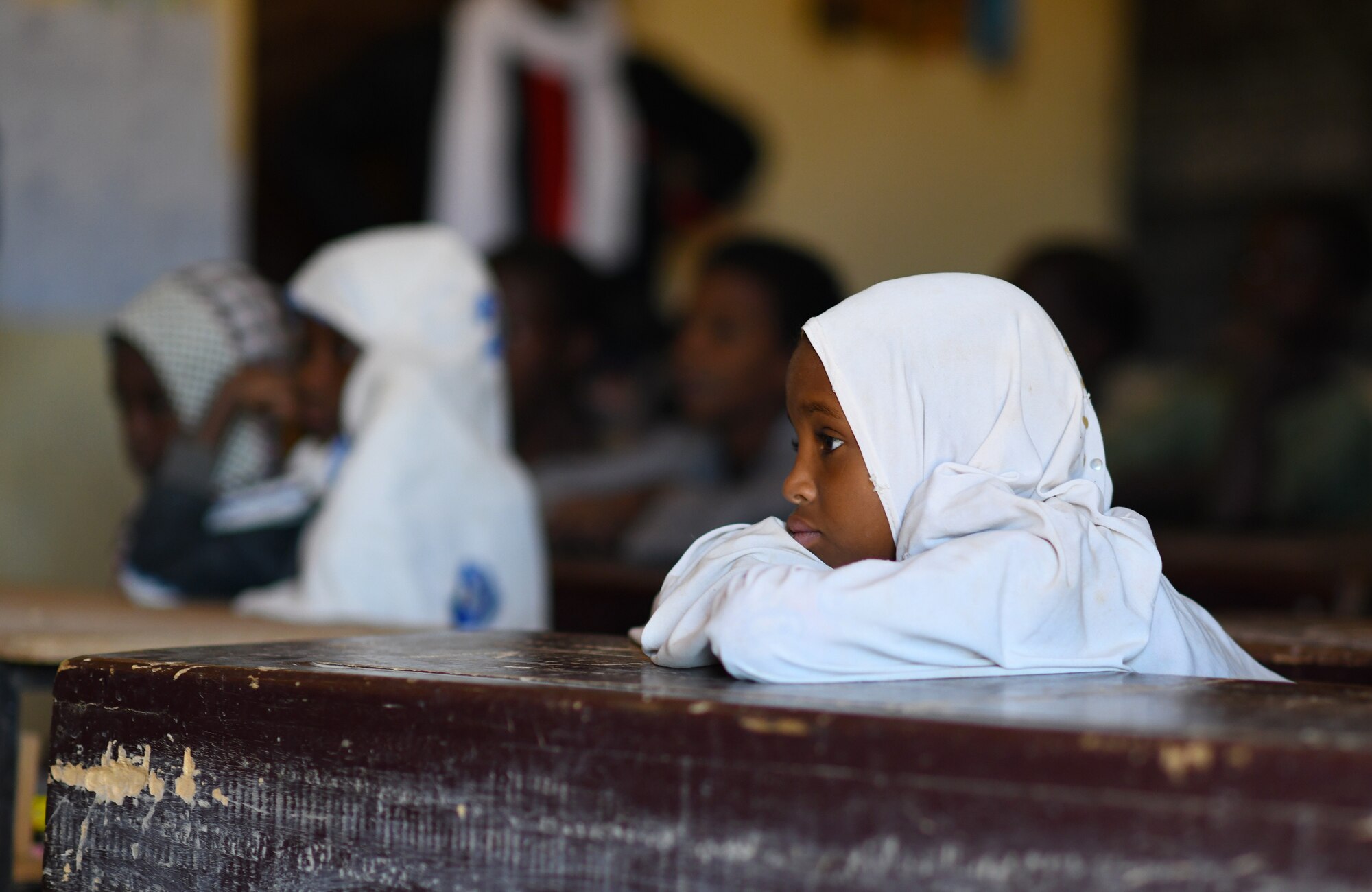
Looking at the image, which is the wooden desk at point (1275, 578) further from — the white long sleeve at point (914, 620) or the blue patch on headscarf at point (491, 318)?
the white long sleeve at point (914, 620)

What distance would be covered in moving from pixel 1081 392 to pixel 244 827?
0.74 metres

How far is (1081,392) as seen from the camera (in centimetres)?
128

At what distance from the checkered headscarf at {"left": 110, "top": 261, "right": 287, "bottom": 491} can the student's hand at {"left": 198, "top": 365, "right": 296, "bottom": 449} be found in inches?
1.7

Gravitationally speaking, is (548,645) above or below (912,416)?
below

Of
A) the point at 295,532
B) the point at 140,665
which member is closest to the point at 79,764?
the point at 140,665

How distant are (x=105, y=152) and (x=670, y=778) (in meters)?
2.96

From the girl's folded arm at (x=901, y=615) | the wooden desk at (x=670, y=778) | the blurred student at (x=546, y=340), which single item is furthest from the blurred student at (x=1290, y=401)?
the wooden desk at (x=670, y=778)

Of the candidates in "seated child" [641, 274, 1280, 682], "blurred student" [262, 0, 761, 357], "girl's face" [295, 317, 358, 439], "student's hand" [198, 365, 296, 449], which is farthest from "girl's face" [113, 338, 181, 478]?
"seated child" [641, 274, 1280, 682]

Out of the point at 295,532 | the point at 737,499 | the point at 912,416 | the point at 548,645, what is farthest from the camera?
the point at 737,499

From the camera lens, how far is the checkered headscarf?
263cm

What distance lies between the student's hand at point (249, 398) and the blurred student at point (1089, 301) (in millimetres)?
2143

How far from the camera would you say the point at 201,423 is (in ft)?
8.45

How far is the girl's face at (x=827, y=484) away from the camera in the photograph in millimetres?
1259

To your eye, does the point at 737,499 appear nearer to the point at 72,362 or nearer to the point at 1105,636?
the point at 72,362
